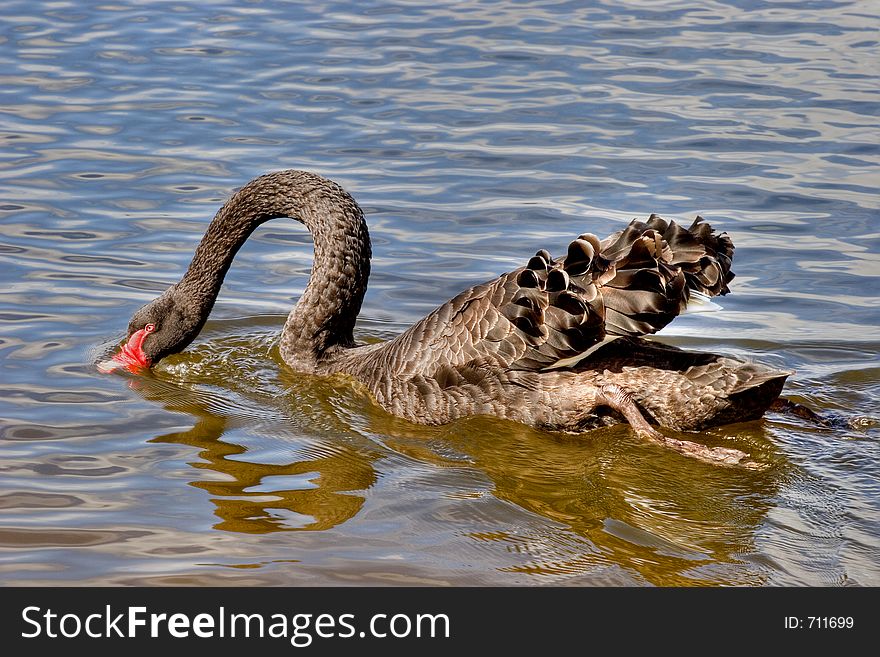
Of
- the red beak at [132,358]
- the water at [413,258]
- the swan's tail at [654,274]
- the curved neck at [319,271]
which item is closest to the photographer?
the water at [413,258]

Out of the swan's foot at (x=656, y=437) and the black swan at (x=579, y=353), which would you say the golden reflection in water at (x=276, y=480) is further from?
the swan's foot at (x=656, y=437)

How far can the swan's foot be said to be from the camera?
6.32m

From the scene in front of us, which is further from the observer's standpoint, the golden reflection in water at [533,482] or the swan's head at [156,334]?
the swan's head at [156,334]

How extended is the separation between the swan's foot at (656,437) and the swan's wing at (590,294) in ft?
1.01

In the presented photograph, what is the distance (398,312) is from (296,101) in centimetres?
474

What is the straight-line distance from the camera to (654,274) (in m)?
6.23

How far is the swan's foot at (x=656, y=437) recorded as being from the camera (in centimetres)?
632

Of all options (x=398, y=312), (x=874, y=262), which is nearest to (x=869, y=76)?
(x=874, y=262)

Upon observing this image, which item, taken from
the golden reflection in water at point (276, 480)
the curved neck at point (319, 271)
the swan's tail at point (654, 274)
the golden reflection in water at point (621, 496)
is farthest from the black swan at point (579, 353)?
the golden reflection in water at point (276, 480)

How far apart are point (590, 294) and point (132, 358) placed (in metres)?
3.11

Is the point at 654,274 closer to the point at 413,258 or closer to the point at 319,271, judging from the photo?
the point at 319,271

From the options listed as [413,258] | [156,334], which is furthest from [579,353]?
[413,258]

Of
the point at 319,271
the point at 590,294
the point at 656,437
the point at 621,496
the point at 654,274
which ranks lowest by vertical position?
the point at 621,496

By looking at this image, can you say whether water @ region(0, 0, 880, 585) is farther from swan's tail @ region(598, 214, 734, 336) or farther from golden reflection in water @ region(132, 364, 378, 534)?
swan's tail @ region(598, 214, 734, 336)
